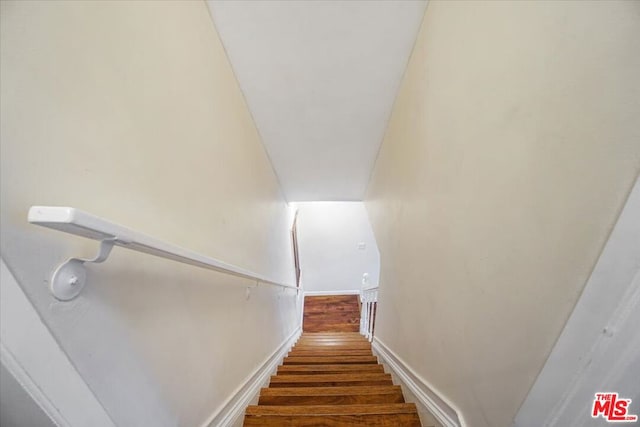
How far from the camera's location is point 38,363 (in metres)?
0.43

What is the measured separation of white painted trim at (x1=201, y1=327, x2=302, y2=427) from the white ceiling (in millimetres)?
1758

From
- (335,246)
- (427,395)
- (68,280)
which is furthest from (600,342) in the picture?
(335,246)

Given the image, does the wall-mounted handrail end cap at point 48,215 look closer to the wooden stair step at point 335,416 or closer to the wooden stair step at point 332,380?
the wooden stair step at point 335,416

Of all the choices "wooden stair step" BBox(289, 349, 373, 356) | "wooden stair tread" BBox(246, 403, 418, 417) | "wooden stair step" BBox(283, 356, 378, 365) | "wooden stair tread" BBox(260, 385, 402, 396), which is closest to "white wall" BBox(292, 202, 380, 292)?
"wooden stair step" BBox(289, 349, 373, 356)

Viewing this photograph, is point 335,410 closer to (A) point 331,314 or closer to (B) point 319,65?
(B) point 319,65

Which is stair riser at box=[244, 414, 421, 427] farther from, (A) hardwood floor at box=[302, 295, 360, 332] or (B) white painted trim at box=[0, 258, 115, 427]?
(A) hardwood floor at box=[302, 295, 360, 332]

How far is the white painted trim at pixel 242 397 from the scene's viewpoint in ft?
3.50

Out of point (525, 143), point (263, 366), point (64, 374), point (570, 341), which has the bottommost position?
point (263, 366)

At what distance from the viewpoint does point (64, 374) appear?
468 millimetres

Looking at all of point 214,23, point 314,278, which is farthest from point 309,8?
point 314,278

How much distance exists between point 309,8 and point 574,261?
140 centimetres

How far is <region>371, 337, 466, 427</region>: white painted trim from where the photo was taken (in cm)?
95

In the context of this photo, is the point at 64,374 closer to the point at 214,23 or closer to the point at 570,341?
the point at 570,341

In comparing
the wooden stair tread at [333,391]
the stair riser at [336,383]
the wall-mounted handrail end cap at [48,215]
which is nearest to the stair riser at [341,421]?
the wooden stair tread at [333,391]
